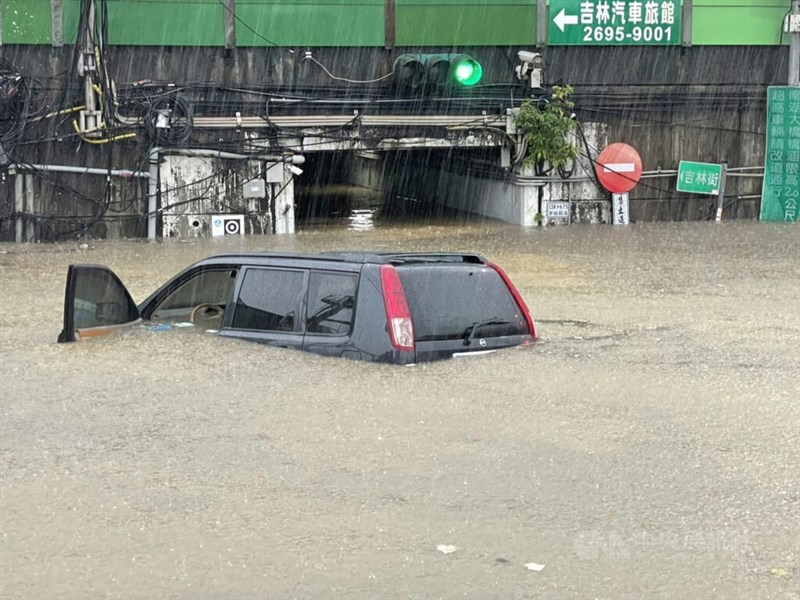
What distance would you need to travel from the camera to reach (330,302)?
8078 mm

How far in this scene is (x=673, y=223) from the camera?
74.0 ft

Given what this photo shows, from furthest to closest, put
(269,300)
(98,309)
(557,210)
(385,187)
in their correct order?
(385,187) → (557,210) → (98,309) → (269,300)

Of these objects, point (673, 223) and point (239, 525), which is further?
point (673, 223)

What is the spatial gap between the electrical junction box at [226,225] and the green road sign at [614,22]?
658cm

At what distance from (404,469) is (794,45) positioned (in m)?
18.6

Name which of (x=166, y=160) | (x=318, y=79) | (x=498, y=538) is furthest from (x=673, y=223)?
(x=498, y=538)

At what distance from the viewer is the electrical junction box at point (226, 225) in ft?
68.0

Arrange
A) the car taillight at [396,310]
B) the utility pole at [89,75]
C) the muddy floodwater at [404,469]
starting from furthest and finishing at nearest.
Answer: the utility pole at [89,75] → the car taillight at [396,310] → the muddy floodwater at [404,469]

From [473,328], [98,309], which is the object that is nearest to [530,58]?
[98,309]

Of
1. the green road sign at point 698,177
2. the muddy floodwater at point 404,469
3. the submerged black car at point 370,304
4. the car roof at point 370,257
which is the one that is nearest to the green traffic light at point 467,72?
the green road sign at point 698,177

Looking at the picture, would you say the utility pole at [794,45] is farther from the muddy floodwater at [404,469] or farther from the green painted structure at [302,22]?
the muddy floodwater at [404,469]

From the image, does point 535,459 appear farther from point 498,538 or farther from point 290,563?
point 290,563

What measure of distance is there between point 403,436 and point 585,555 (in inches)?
81.3

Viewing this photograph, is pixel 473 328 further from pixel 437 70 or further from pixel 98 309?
pixel 437 70
